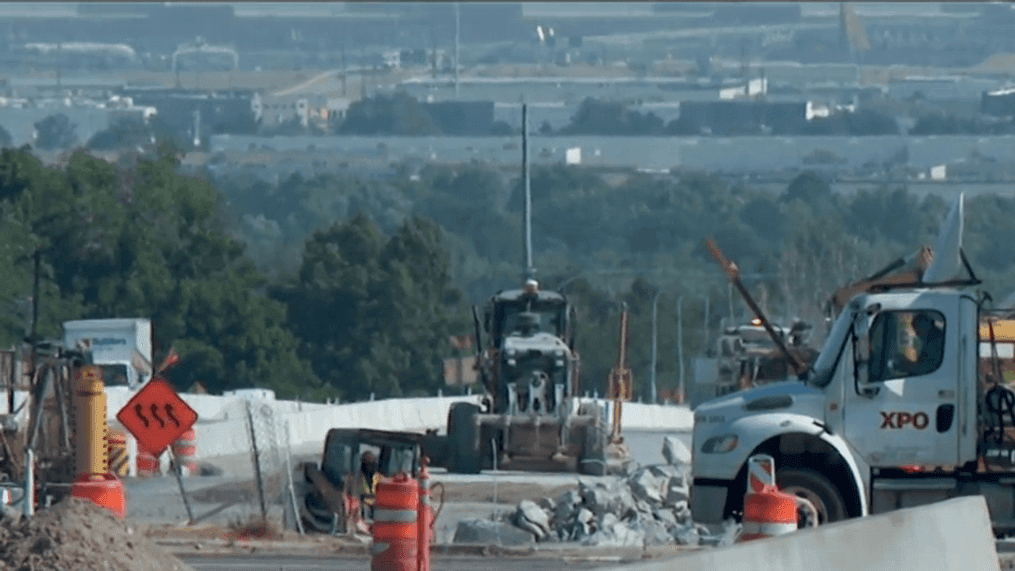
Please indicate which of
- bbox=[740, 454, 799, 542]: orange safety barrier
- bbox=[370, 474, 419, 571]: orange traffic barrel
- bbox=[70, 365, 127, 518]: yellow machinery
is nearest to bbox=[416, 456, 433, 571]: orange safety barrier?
bbox=[370, 474, 419, 571]: orange traffic barrel

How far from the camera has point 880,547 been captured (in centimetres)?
1404

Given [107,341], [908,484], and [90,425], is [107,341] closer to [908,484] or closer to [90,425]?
[90,425]

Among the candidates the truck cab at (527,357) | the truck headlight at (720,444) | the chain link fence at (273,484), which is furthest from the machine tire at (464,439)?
the truck headlight at (720,444)

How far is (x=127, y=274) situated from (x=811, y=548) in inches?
3060

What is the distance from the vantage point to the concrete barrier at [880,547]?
42.8ft

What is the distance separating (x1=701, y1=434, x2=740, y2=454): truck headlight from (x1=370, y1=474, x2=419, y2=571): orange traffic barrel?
16.0 ft

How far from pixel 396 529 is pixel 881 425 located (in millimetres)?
5583

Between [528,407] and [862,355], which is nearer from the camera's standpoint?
[862,355]

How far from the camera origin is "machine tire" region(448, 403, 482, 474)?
37812 millimetres

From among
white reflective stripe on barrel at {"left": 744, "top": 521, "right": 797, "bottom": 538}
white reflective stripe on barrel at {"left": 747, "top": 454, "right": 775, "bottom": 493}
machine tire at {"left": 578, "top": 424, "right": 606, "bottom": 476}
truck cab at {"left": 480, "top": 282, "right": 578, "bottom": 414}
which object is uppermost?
white reflective stripe on barrel at {"left": 747, "top": 454, "right": 775, "bottom": 493}

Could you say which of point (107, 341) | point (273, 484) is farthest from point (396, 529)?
point (107, 341)

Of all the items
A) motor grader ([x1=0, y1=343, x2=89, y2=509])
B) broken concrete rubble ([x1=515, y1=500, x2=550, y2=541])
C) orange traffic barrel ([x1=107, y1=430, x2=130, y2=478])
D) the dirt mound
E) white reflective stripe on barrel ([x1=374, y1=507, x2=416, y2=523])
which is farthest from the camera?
orange traffic barrel ([x1=107, y1=430, x2=130, y2=478])

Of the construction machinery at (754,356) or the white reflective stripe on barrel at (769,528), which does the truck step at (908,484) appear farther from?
the construction machinery at (754,356)

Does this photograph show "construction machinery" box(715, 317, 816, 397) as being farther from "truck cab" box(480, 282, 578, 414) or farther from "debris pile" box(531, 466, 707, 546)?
"debris pile" box(531, 466, 707, 546)
